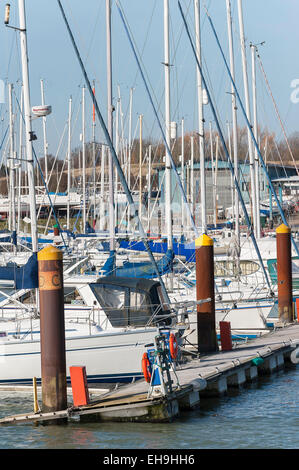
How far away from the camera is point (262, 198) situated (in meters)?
76.3

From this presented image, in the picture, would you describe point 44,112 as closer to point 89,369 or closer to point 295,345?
point 89,369

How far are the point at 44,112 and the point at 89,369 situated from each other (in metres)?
6.70

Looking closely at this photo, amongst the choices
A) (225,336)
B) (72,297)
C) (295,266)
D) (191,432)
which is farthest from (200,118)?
(191,432)

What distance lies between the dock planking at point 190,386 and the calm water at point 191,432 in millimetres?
195

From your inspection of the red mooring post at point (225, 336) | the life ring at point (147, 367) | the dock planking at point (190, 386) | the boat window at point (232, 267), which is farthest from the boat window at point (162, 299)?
the boat window at point (232, 267)

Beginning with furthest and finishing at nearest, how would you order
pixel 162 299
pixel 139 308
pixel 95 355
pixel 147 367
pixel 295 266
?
pixel 295 266 < pixel 162 299 < pixel 139 308 < pixel 95 355 < pixel 147 367

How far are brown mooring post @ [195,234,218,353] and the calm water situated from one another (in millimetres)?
3098

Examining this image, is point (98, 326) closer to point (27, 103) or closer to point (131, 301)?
point (131, 301)

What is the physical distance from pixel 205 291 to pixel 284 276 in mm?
5158

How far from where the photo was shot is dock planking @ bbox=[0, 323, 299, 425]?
1470 centimetres

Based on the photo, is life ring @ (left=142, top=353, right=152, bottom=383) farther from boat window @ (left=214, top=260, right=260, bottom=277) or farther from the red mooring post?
boat window @ (left=214, top=260, right=260, bottom=277)

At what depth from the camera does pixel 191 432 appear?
14.3 m
